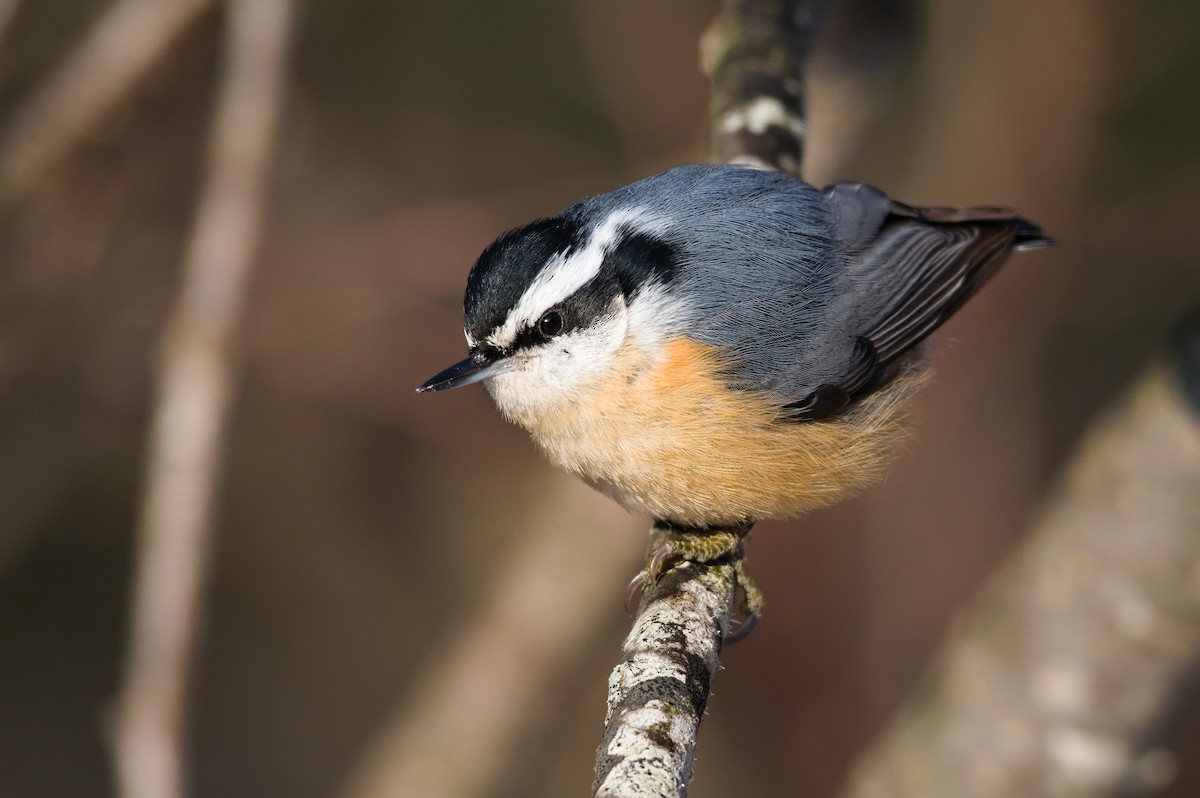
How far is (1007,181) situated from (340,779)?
3.89m

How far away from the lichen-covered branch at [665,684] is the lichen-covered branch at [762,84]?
1.00 meters

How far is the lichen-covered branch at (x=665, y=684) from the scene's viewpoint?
136 cm

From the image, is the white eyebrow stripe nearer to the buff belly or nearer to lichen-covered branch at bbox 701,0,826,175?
the buff belly

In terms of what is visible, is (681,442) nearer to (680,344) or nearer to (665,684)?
(680,344)

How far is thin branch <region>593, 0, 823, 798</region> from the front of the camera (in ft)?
4.61

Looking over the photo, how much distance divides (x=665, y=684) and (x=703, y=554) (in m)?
0.61

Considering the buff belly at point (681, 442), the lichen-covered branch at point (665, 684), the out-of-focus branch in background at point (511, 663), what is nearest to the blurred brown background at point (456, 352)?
the out-of-focus branch in background at point (511, 663)

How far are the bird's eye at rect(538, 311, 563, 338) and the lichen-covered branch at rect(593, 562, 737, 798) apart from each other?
1.83 ft

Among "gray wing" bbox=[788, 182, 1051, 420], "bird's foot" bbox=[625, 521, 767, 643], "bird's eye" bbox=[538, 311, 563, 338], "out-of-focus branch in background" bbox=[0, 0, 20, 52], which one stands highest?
"out-of-focus branch in background" bbox=[0, 0, 20, 52]

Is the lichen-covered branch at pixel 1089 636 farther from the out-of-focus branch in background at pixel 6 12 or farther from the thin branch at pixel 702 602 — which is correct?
the out-of-focus branch in background at pixel 6 12

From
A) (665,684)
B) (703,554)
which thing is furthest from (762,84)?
(665,684)

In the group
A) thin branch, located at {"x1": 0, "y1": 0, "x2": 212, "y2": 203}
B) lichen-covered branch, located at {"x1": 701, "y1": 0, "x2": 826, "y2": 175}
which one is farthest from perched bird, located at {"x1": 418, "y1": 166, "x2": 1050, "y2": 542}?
thin branch, located at {"x1": 0, "y1": 0, "x2": 212, "y2": 203}

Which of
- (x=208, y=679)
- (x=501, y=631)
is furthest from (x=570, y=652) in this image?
(x=208, y=679)

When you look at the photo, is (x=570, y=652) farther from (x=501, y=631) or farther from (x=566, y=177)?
(x=566, y=177)
